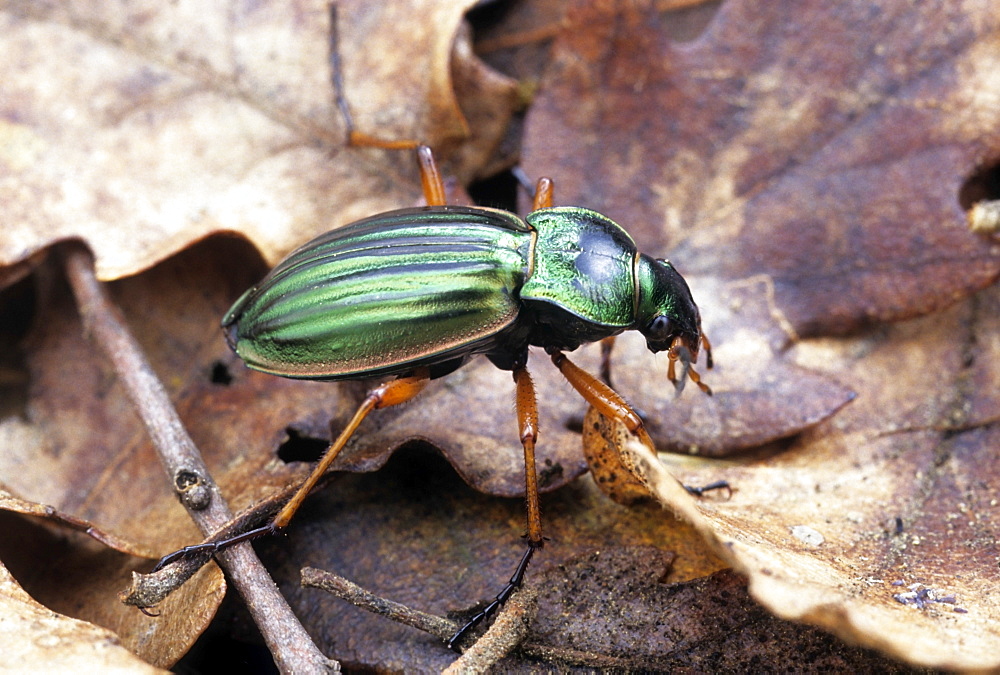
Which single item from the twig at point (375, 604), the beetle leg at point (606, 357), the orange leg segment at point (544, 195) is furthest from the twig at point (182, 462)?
the orange leg segment at point (544, 195)

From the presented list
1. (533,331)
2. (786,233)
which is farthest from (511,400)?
(786,233)

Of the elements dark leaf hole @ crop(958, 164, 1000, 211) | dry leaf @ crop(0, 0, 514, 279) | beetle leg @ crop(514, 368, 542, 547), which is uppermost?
dry leaf @ crop(0, 0, 514, 279)

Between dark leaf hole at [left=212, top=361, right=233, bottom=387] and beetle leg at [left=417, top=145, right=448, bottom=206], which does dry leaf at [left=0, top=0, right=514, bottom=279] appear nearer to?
beetle leg at [left=417, top=145, right=448, bottom=206]

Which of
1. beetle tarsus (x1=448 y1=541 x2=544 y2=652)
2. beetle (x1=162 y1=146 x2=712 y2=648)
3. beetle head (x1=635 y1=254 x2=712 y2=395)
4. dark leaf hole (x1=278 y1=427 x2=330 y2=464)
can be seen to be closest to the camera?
beetle tarsus (x1=448 y1=541 x2=544 y2=652)

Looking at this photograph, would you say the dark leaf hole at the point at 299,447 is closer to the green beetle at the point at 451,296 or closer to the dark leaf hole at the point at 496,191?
the green beetle at the point at 451,296

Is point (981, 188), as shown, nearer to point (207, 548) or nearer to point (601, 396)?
point (601, 396)

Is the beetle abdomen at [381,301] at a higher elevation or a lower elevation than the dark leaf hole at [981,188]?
higher

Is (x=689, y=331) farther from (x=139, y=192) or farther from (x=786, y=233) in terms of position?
(x=139, y=192)

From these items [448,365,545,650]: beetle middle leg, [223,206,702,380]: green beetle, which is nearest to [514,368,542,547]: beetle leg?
[448,365,545,650]: beetle middle leg
